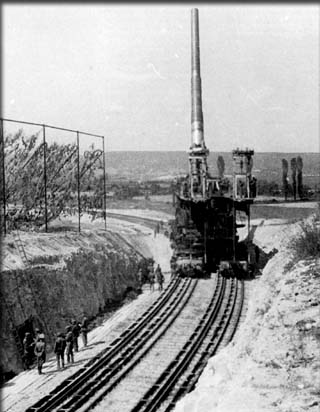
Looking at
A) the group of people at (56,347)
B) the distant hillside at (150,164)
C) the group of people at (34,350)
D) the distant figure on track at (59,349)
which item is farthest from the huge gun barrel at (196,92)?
the distant hillside at (150,164)

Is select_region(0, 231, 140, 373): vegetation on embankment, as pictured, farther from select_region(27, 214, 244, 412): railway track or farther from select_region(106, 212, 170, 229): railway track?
select_region(106, 212, 170, 229): railway track

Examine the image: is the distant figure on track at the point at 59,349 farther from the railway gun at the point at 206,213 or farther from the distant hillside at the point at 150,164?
the distant hillside at the point at 150,164

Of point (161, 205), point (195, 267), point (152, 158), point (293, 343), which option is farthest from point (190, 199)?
point (152, 158)

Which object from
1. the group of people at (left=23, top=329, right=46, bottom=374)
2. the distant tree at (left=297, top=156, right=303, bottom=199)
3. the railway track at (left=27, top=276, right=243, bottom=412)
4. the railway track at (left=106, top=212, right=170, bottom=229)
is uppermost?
the distant tree at (left=297, top=156, right=303, bottom=199)

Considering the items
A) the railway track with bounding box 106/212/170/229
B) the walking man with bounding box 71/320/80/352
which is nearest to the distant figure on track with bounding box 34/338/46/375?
the walking man with bounding box 71/320/80/352

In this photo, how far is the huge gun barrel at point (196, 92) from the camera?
96.6 feet

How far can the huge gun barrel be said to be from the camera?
2944cm

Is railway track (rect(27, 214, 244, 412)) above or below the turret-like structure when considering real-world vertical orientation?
below

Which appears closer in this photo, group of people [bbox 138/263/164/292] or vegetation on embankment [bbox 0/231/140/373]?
vegetation on embankment [bbox 0/231/140/373]

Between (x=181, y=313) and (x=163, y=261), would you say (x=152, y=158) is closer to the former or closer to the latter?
(x=163, y=261)

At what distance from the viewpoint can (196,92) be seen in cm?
3027

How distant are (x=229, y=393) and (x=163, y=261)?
23.9 m

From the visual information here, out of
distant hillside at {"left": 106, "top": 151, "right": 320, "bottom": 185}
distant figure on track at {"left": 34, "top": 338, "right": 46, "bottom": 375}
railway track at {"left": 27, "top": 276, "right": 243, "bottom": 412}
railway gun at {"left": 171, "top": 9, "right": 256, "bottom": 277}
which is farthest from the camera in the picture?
distant hillside at {"left": 106, "top": 151, "right": 320, "bottom": 185}

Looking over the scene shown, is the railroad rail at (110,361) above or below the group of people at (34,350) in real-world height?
below
